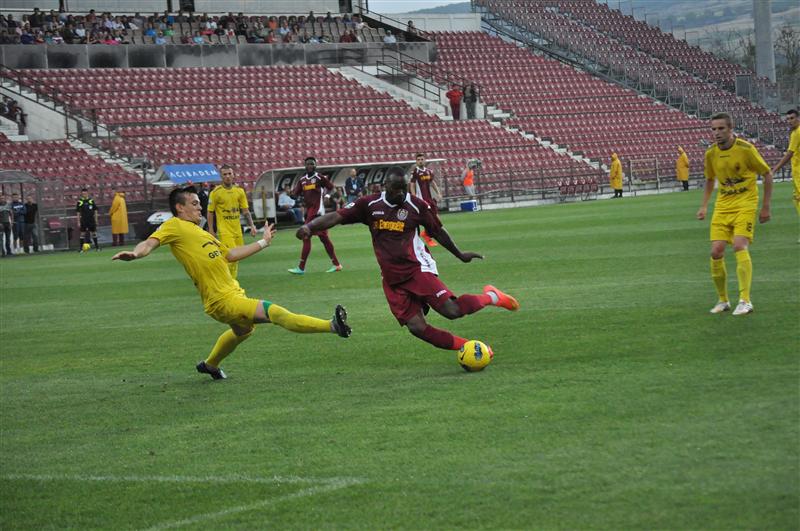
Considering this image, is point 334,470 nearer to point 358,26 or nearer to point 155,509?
point 155,509

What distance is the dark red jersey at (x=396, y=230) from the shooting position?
1036cm

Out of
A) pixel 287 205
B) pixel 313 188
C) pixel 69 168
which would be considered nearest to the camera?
pixel 313 188

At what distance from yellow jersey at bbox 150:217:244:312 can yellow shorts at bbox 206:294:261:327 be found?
8cm

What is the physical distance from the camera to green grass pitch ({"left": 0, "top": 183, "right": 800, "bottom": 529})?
5.89 metres

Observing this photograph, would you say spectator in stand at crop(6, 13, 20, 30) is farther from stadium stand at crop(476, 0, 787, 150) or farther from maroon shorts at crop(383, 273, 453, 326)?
maroon shorts at crop(383, 273, 453, 326)

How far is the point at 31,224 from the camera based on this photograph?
35562 millimetres

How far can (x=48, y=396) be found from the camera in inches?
407

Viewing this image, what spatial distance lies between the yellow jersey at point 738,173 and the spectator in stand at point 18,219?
2763cm

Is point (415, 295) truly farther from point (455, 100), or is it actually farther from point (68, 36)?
point (455, 100)

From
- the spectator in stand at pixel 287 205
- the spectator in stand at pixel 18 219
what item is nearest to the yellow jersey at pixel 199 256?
the spectator in stand at pixel 18 219

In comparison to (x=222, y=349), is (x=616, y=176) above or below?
above

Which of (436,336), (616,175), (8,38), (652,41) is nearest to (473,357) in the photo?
(436,336)

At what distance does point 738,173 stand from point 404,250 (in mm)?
4045

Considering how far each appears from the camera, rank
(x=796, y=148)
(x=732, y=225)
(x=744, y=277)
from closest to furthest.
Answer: (x=744, y=277) → (x=732, y=225) → (x=796, y=148)
